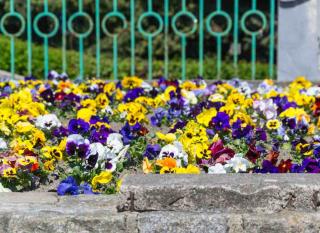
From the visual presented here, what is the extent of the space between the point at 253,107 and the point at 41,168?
182 centimetres

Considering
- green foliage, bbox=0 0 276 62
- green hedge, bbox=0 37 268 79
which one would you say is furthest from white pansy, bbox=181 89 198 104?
green foliage, bbox=0 0 276 62

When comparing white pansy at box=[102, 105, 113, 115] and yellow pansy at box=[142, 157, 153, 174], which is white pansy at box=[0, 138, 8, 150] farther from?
white pansy at box=[102, 105, 113, 115]

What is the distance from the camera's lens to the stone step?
11.1 feet

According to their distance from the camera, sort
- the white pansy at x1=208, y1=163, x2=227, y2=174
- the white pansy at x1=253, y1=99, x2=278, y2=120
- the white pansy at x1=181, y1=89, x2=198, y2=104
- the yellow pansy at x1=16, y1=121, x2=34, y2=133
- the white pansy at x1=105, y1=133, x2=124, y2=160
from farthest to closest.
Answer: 1. the white pansy at x1=181, y1=89, x2=198, y2=104
2. the white pansy at x1=253, y1=99, x2=278, y2=120
3. the yellow pansy at x1=16, y1=121, x2=34, y2=133
4. the white pansy at x1=105, y1=133, x2=124, y2=160
5. the white pansy at x1=208, y1=163, x2=227, y2=174

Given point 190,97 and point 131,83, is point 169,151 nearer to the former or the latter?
point 190,97

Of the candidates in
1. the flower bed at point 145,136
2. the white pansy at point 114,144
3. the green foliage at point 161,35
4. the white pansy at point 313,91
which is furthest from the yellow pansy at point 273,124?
the green foliage at point 161,35

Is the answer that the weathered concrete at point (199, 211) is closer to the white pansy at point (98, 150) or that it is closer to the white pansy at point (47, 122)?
the white pansy at point (98, 150)

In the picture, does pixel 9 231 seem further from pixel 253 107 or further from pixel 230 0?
pixel 230 0

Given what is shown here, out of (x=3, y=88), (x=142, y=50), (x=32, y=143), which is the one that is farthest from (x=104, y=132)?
(x=142, y=50)

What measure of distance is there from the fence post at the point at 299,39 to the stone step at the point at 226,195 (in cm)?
465

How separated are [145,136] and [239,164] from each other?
38.5 inches

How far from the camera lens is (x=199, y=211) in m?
3.40

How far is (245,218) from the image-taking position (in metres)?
3.33

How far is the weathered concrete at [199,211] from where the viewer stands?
334cm
